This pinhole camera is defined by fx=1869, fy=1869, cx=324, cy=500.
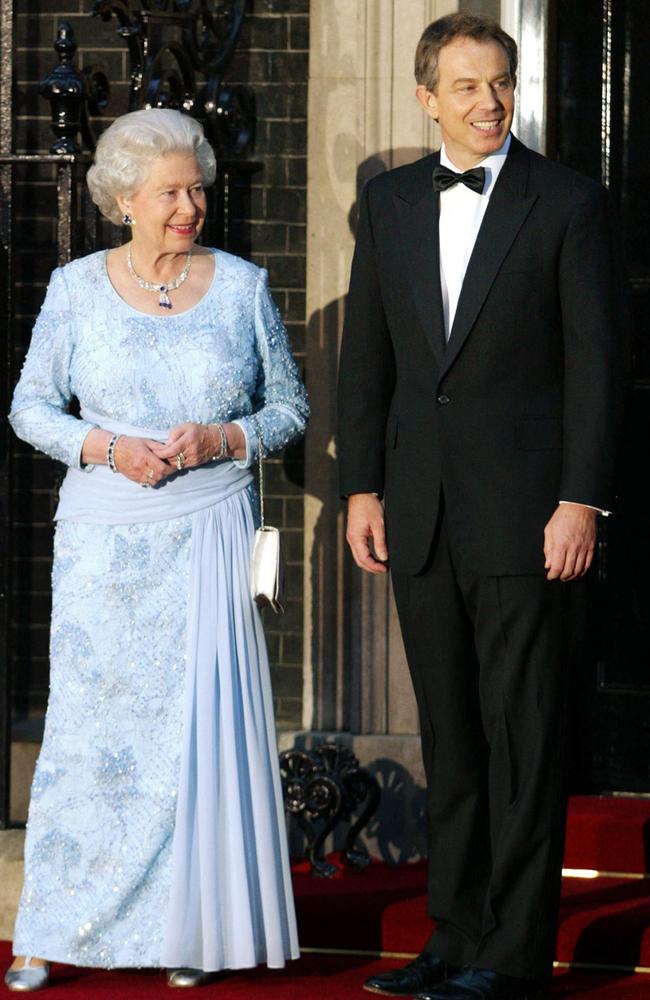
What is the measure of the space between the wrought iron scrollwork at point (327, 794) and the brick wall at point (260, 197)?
566 mm

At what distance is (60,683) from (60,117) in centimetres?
159

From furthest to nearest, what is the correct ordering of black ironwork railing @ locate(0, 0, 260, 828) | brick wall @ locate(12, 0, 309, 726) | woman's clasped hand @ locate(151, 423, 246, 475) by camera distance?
brick wall @ locate(12, 0, 309, 726)
black ironwork railing @ locate(0, 0, 260, 828)
woman's clasped hand @ locate(151, 423, 246, 475)

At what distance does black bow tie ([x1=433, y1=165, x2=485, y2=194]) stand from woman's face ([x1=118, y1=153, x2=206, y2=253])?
64cm

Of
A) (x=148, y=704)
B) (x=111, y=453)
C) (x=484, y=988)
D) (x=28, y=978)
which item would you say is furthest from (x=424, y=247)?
(x=28, y=978)

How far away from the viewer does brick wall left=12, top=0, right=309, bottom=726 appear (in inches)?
236

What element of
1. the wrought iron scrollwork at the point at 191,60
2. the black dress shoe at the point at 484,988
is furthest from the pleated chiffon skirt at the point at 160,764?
the wrought iron scrollwork at the point at 191,60

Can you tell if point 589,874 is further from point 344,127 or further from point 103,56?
point 103,56

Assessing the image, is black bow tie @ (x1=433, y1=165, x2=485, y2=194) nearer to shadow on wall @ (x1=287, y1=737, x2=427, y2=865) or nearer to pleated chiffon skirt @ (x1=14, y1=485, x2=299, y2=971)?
pleated chiffon skirt @ (x1=14, y1=485, x2=299, y2=971)

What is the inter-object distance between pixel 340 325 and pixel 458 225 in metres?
1.45

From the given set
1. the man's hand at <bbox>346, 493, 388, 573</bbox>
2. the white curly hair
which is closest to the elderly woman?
the white curly hair

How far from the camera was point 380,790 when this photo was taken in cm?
548

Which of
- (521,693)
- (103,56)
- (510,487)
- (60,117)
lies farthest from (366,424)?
(103,56)

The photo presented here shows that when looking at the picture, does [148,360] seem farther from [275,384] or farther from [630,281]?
[630,281]

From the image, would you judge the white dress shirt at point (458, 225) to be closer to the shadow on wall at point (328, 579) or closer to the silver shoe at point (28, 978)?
the shadow on wall at point (328, 579)
